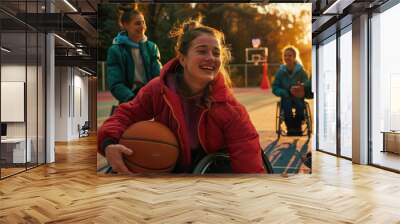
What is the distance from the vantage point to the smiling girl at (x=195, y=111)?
6.51m

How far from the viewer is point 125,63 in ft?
22.3

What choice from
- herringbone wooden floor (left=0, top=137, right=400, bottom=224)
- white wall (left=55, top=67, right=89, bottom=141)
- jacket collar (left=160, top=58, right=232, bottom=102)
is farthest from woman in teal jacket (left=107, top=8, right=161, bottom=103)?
white wall (left=55, top=67, right=89, bottom=141)

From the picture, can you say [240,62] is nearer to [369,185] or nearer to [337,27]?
[369,185]

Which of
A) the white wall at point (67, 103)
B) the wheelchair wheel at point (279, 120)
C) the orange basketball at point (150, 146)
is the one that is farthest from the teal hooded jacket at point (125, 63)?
the white wall at point (67, 103)

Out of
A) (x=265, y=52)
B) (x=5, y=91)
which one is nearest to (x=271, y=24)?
(x=265, y=52)

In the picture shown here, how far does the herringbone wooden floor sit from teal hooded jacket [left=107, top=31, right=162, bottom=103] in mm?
1481

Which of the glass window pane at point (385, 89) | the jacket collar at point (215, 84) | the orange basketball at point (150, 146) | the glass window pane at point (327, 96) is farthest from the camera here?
the glass window pane at point (327, 96)

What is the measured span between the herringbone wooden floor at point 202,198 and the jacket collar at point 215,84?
129 centimetres

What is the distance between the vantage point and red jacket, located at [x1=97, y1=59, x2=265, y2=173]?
6.50 metres

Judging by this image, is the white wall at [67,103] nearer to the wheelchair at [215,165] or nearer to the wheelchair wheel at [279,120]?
the wheelchair at [215,165]

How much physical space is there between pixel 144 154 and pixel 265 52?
8.25ft

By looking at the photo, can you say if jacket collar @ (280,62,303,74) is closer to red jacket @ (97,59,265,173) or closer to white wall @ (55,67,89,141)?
red jacket @ (97,59,265,173)

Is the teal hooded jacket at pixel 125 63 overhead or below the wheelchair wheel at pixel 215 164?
overhead

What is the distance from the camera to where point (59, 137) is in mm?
16422
